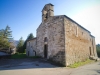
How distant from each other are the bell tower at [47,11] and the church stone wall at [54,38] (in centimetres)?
84

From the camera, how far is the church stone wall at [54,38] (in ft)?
42.1

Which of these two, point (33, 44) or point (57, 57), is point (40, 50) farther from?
point (33, 44)

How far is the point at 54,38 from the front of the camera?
1408 centimetres

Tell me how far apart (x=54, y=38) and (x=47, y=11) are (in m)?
5.20

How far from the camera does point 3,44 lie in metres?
26.4

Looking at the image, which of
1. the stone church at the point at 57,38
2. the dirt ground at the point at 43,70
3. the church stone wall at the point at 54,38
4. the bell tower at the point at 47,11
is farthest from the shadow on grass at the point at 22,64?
the bell tower at the point at 47,11

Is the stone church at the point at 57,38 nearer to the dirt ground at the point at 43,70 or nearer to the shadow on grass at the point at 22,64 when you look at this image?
the shadow on grass at the point at 22,64

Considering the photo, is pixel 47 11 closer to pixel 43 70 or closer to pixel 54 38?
pixel 54 38

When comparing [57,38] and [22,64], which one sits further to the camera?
[57,38]

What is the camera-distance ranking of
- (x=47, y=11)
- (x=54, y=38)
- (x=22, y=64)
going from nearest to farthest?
(x=22, y=64) → (x=54, y=38) → (x=47, y=11)

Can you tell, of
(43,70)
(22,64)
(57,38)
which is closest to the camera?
(43,70)

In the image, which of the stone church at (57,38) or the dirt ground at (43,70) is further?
the stone church at (57,38)

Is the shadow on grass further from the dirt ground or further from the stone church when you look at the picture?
the stone church

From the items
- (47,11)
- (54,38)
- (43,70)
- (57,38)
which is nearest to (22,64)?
(43,70)
